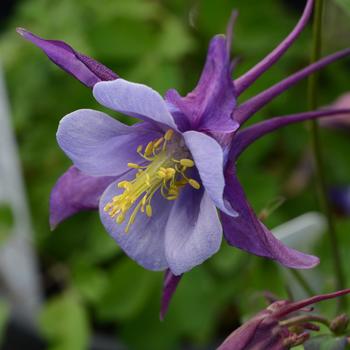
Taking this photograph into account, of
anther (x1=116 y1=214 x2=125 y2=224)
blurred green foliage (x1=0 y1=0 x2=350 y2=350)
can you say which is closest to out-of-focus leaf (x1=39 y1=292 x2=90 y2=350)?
blurred green foliage (x1=0 y1=0 x2=350 y2=350)

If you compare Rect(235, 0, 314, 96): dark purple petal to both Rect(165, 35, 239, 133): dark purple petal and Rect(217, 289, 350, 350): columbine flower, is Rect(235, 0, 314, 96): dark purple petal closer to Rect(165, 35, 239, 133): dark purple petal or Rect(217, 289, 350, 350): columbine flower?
Rect(165, 35, 239, 133): dark purple petal

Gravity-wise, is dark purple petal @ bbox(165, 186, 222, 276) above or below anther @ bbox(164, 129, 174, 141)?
below

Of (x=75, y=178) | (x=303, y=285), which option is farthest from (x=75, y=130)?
(x=303, y=285)

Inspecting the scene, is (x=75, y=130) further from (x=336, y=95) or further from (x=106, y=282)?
(x=336, y=95)

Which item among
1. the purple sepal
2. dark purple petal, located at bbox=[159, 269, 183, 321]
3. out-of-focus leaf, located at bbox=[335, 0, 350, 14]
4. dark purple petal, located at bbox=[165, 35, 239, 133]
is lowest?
the purple sepal

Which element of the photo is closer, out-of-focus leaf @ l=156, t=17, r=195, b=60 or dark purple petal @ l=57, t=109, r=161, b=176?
dark purple petal @ l=57, t=109, r=161, b=176

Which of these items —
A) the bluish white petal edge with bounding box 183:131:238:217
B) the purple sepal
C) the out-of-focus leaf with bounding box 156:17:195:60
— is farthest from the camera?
the purple sepal
